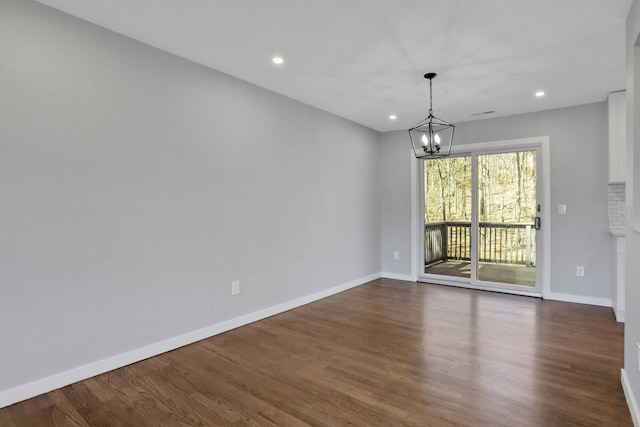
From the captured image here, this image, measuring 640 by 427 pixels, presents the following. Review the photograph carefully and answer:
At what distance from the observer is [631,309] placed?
81.6 inches

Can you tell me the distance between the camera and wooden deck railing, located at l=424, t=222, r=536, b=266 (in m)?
5.52

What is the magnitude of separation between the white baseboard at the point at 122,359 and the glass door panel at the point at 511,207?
3.32 meters

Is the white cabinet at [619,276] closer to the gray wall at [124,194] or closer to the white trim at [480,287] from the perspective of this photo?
the white trim at [480,287]

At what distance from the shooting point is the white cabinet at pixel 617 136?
3842 millimetres

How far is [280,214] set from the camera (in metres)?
4.00

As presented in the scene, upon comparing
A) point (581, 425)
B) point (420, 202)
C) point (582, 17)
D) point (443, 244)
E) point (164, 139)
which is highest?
point (582, 17)

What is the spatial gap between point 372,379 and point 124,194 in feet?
7.58

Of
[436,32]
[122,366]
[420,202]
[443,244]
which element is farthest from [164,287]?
[443,244]

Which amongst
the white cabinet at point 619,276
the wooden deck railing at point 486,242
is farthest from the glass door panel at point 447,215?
the white cabinet at point 619,276

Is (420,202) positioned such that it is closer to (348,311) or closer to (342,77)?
(348,311)

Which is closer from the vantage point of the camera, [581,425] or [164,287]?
[581,425]

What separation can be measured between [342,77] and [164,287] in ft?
8.52

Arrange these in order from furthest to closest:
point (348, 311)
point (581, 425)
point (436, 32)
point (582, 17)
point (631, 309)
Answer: point (348, 311) < point (436, 32) < point (582, 17) < point (631, 309) < point (581, 425)

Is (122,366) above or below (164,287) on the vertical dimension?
below
